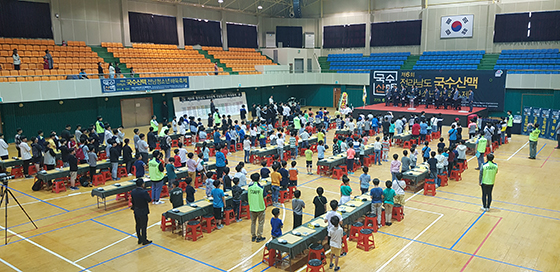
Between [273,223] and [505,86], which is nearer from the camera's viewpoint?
[273,223]

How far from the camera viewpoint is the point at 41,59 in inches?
969

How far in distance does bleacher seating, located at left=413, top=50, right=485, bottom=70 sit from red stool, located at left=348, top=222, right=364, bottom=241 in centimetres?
2744

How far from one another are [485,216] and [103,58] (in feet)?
86.8

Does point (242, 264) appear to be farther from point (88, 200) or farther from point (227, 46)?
point (227, 46)

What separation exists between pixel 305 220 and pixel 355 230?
202 centimetres

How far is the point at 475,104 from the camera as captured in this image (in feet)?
102

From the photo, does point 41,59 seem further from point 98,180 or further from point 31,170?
point 98,180

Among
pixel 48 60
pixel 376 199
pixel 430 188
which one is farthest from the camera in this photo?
pixel 48 60

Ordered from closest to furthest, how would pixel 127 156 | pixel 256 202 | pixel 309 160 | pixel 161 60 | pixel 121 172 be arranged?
pixel 256 202 → pixel 127 156 → pixel 309 160 → pixel 121 172 → pixel 161 60

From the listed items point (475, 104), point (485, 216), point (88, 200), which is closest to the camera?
point (485, 216)

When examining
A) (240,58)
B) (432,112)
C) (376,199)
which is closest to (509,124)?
(432,112)

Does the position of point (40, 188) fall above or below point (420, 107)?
below

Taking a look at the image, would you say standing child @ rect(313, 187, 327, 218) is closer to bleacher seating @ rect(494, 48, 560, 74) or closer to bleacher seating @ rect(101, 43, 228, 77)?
bleacher seating @ rect(101, 43, 228, 77)

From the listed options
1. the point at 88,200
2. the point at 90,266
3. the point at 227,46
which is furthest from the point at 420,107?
the point at 90,266
